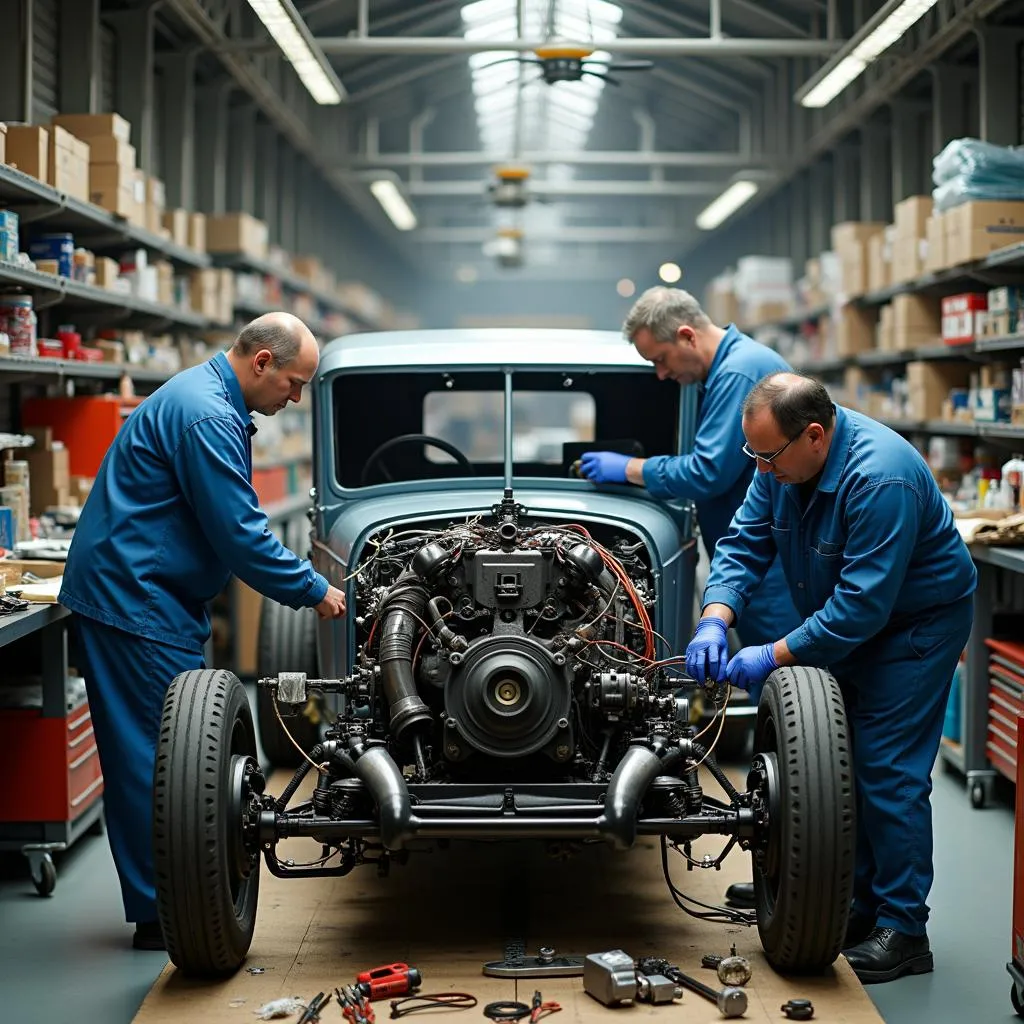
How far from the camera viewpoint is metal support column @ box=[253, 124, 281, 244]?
12836 millimetres

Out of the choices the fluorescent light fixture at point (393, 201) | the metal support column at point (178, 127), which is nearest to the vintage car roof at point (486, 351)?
the metal support column at point (178, 127)

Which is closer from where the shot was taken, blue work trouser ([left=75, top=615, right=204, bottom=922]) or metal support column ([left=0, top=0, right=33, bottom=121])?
blue work trouser ([left=75, top=615, right=204, bottom=922])

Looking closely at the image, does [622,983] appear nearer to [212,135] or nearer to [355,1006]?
[355,1006]

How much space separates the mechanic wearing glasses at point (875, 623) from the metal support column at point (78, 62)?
5.03 meters

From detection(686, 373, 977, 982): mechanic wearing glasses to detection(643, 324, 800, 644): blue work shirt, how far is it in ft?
2.44

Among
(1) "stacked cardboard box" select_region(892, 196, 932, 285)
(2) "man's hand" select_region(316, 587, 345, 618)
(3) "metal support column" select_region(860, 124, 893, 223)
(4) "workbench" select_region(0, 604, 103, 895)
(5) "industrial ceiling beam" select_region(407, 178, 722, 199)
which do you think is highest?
(5) "industrial ceiling beam" select_region(407, 178, 722, 199)

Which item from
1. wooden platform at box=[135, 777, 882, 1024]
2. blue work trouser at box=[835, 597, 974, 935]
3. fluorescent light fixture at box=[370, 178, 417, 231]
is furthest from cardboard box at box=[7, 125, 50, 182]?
fluorescent light fixture at box=[370, 178, 417, 231]

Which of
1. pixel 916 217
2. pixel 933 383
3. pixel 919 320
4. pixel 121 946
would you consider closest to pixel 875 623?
pixel 121 946

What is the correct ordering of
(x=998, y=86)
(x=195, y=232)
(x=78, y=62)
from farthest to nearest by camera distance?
1. (x=195, y=232)
2. (x=998, y=86)
3. (x=78, y=62)

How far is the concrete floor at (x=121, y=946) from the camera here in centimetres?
352

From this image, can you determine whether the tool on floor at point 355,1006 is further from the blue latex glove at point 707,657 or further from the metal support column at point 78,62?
the metal support column at point 78,62

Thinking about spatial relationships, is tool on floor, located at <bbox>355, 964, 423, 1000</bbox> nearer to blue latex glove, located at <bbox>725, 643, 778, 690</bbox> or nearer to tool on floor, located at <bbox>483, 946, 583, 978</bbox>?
tool on floor, located at <bbox>483, 946, 583, 978</bbox>

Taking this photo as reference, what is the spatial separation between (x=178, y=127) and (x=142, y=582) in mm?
6245

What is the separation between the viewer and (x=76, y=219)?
6.15 metres
